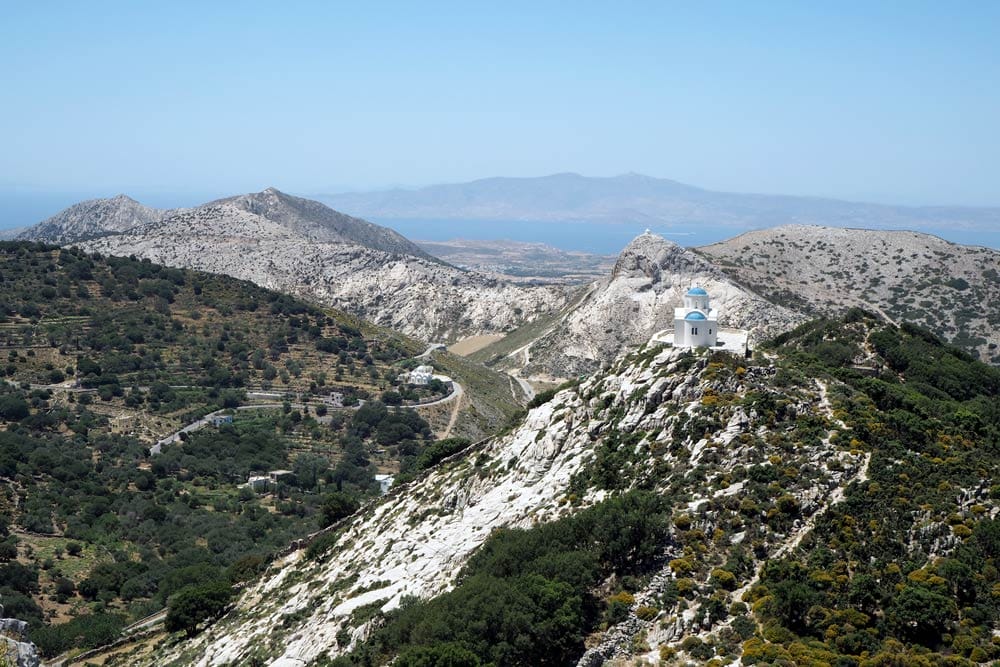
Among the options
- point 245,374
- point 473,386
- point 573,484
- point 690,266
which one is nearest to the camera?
point 573,484

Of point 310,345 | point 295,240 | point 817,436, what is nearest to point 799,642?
point 817,436

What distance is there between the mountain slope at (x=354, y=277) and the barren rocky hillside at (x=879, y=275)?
34970 mm

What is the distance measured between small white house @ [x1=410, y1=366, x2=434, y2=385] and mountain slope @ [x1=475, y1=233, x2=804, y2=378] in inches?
859

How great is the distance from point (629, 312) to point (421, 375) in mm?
38975

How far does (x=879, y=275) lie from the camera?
A: 455 ft

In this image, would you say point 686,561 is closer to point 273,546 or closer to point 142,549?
point 273,546

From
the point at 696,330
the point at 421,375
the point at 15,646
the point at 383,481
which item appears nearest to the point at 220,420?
the point at 383,481

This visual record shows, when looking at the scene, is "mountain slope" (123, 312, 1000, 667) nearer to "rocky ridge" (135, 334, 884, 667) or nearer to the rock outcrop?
"rocky ridge" (135, 334, 884, 667)

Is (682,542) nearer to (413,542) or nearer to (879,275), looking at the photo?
(413,542)

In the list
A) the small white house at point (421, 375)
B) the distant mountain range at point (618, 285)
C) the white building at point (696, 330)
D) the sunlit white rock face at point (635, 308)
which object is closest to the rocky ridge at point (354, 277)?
the distant mountain range at point (618, 285)

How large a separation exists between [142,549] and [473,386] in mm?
51328

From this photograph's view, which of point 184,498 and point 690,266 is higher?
point 690,266

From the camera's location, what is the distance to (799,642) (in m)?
24.2

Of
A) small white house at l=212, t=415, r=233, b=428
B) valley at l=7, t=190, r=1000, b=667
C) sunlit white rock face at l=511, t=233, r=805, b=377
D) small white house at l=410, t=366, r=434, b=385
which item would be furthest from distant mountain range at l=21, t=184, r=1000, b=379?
small white house at l=212, t=415, r=233, b=428
